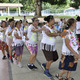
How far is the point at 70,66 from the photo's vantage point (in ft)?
11.0

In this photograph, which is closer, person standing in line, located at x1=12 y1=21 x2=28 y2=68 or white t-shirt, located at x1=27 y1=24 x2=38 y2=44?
white t-shirt, located at x1=27 y1=24 x2=38 y2=44

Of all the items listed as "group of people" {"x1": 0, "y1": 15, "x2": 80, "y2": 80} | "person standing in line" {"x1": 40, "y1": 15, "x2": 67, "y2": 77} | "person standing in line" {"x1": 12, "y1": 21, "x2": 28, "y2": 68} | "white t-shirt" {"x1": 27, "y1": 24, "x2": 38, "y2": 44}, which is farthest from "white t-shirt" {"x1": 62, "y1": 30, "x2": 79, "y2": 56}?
"person standing in line" {"x1": 12, "y1": 21, "x2": 28, "y2": 68}

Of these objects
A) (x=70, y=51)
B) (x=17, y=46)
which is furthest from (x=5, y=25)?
(x=70, y=51)

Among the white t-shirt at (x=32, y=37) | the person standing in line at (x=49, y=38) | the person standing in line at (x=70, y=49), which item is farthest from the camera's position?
the white t-shirt at (x=32, y=37)

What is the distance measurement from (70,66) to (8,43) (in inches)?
107

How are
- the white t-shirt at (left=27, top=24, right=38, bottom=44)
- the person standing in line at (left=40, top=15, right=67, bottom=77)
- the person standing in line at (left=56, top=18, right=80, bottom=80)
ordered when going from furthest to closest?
the white t-shirt at (left=27, top=24, right=38, bottom=44) → the person standing in line at (left=40, top=15, right=67, bottom=77) → the person standing in line at (left=56, top=18, right=80, bottom=80)

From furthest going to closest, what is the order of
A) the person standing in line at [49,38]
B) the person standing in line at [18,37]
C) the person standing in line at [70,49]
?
the person standing in line at [18,37] → the person standing in line at [49,38] → the person standing in line at [70,49]

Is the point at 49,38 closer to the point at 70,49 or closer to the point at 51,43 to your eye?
the point at 51,43

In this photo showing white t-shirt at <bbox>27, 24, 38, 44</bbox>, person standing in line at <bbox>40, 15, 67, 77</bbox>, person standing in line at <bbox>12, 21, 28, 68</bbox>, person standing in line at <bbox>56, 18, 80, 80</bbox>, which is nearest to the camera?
person standing in line at <bbox>56, 18, 80, 80</bbox>

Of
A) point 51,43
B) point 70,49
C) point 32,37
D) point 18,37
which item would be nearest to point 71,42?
point 70,49

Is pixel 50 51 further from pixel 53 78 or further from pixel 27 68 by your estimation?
pixel 27 68

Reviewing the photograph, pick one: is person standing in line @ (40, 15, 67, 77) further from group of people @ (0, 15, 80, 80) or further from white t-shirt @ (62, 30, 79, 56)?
white t-shirt @ (62, 30, 79, 56)

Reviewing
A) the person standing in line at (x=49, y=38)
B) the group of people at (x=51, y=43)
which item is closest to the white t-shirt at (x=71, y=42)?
the group of people at (x=51, y=43)

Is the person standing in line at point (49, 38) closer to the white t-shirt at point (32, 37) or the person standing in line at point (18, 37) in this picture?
the white t-shirt at point (32, 37)
